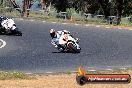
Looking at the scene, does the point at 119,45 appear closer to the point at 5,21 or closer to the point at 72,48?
the point at 72,48

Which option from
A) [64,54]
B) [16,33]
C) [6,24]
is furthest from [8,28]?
[64,54]

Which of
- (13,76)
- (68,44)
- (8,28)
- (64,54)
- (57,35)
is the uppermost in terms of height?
(57,35)

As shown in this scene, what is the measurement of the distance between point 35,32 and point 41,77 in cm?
1679

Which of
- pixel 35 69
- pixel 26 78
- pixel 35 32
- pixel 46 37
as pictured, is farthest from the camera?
pixel 35 32

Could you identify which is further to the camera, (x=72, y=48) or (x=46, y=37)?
(x=46, y=37)

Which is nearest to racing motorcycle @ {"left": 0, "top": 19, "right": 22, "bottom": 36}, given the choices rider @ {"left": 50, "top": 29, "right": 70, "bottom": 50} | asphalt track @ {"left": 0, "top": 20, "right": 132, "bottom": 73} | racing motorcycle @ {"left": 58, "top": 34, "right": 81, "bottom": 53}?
asphalt track @ {"left": 0, "top": 20, "right": 132, "bottom": 73}

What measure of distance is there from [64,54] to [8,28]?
9.09 metres

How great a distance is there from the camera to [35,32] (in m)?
32.2

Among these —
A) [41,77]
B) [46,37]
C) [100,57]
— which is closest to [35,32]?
[46,37]

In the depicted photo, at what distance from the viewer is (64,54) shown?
2181cm

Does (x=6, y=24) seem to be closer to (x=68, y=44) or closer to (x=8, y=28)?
(x=8, y=28)

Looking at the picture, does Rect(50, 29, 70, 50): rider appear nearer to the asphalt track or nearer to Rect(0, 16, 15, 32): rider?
the asphalt track

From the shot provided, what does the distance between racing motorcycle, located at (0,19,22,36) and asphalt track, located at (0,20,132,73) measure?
1.89 ft

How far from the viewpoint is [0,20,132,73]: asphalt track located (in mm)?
18406
